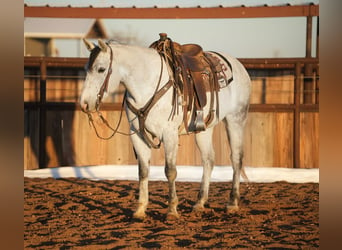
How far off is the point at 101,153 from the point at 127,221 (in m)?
5.59

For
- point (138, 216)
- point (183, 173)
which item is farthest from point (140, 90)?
point (183, 173)

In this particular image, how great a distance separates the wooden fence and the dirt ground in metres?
2.35

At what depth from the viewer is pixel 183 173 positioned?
10.4 m

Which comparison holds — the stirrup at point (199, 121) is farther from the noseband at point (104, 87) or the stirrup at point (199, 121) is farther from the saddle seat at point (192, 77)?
the noseband at point (104, 87)

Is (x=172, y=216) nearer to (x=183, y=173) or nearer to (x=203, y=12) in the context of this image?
(x=183, y=173)

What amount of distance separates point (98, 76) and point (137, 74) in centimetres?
49

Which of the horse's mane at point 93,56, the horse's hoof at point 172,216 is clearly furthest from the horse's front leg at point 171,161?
the horse's mane at point 93,56

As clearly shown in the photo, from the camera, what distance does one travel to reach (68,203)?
6973 mm

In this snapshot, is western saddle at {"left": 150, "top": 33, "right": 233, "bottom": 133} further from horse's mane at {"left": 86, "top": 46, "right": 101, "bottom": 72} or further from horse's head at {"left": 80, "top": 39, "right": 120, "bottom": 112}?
A: horse's mane at {"left": 86, "top": 46, "right": 101, "bottom": 72}

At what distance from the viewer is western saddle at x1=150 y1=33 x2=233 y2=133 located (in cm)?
577

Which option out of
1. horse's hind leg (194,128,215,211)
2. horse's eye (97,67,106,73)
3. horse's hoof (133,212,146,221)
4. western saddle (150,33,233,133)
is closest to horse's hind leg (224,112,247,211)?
horse's hind leg (194,128,215,211)

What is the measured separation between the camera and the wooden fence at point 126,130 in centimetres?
1097
